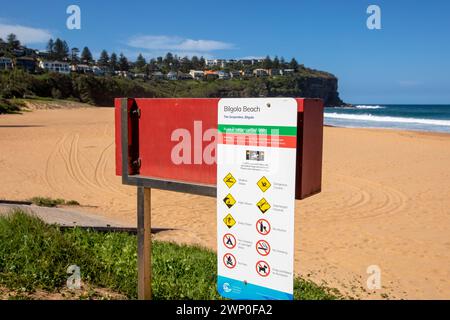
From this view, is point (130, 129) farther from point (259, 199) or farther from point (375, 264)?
point (375, 264)

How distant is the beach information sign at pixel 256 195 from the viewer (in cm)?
249

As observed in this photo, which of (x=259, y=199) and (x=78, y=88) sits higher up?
(x=78, y=88)

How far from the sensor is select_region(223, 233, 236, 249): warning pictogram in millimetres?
2755

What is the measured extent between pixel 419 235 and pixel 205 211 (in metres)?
4.10

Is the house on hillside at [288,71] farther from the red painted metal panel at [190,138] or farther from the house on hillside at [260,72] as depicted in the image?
the red painted metal panel at [190,138]

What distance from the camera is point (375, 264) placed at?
6.36 meters

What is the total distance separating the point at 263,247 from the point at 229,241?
25 cm

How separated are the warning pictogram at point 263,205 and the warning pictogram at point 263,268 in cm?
32

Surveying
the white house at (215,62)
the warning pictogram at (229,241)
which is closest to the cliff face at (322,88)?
the white house at (215,62)

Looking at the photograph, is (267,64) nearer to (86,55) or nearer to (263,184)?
(86,55)

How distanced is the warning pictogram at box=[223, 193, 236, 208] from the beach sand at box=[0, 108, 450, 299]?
303cm

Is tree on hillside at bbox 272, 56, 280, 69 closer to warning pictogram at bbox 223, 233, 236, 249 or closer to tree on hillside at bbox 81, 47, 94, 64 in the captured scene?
tree on hillside at bbox 81, 47, 94, 64

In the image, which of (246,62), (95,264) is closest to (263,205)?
(95,264)
